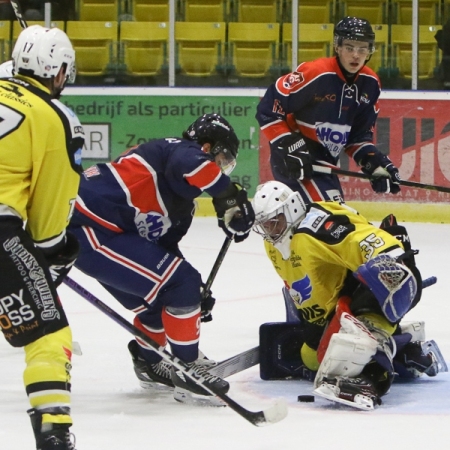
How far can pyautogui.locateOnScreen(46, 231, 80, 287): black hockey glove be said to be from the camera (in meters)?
2.83

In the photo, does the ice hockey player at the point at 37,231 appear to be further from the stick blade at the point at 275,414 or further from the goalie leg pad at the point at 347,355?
the goalie leg pad at the point at 347,355

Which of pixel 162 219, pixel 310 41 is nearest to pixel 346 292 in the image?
pixel 162 219

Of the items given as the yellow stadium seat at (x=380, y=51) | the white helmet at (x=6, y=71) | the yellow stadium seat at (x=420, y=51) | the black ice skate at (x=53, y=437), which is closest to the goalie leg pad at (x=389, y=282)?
the black ice skate at (x=53, y=437)

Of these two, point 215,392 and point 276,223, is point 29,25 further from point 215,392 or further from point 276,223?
point 215,392

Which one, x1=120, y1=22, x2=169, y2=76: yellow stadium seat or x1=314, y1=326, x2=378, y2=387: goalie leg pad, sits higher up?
x1=120, y1=22, x2=169, y2=76: yellow stadium seat

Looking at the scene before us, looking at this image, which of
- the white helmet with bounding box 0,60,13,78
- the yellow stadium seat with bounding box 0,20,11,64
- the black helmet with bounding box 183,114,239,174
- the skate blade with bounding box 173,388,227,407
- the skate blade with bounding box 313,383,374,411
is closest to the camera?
the skate blade with bounding box 313,383,374,411

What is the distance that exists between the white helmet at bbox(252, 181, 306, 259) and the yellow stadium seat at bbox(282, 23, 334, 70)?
509 cm

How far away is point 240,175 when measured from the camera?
8.30m

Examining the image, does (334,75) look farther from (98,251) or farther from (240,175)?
(240,175)

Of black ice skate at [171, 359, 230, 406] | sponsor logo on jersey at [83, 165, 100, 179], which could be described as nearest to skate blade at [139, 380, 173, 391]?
black ice skate at [171, 359, 230, 406]

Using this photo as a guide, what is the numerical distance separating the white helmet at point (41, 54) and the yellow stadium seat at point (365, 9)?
251 inches

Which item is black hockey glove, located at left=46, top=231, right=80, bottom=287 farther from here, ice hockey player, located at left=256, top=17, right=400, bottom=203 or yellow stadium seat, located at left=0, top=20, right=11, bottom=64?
yellow stadium seat, located at left=0, top=20, right=11, bottom=64

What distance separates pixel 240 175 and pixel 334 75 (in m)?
3.50

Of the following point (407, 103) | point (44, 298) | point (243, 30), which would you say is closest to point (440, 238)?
point (407, 103)
